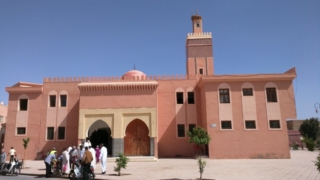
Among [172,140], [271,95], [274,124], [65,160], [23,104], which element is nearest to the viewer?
[65,160]

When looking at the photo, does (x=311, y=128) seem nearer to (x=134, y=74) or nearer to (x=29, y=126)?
(x=134, y=74)

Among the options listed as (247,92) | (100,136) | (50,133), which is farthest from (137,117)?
(247,92)

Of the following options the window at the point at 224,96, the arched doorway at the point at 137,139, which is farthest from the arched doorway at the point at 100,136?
the window at the point at 224,96

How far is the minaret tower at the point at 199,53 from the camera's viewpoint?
Answer: 95.9 feet

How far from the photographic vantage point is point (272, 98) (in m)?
19.4

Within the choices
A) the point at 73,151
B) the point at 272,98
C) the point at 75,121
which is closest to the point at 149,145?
the point at 75,121

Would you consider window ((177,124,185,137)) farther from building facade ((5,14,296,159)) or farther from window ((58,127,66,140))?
window ((58,127,66,140))

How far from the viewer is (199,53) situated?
29766 mm

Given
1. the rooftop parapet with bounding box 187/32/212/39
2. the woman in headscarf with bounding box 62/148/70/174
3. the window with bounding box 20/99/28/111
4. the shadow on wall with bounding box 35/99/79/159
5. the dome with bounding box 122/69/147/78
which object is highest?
the rooftop parapet with bounding box 187/32/212/39

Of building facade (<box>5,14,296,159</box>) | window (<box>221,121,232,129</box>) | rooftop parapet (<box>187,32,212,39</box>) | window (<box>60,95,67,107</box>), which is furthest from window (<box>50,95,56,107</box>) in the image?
rooftop parapet (<box>187,32,212,39</box>)

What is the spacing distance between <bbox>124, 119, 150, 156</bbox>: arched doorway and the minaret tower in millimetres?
10972

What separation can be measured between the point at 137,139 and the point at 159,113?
116 inches

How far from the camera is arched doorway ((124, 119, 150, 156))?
19750 mm

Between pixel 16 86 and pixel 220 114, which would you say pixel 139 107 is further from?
pixel 16 86
